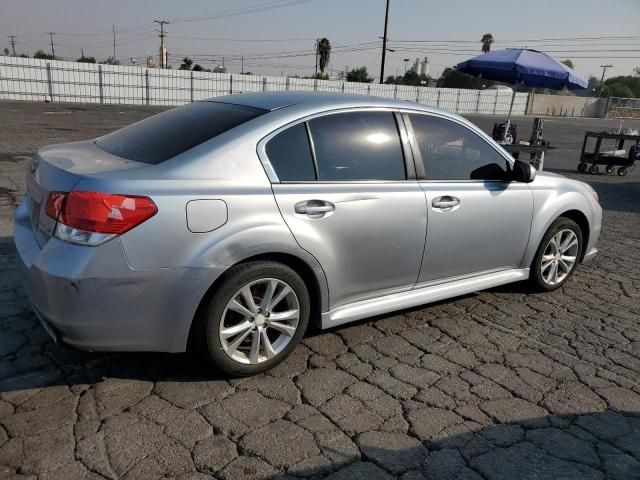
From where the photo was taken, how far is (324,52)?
220 feet

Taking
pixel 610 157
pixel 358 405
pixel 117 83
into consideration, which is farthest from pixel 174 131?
pixel 117 83

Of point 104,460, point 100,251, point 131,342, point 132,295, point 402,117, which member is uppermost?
point 402,117

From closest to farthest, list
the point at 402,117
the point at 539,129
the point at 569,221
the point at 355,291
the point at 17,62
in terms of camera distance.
Result: the point at 355,291
the point at 402,117
the point at 569,221
the point at 539,129
the point at 17,62

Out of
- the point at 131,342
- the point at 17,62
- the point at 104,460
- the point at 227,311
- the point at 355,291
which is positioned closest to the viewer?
the point at 104,460

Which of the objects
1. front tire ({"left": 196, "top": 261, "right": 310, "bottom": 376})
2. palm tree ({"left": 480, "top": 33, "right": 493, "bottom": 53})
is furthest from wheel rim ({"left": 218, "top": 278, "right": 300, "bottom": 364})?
palm tree ({"left": 480, "top": 33, "right": 493, "bottom": 53})

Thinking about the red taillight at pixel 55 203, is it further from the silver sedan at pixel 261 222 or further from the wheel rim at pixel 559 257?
the wheel rim at pixel 559 257

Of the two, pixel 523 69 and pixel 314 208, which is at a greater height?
pixel 523 69

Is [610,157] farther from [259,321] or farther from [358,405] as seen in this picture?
[259,321]

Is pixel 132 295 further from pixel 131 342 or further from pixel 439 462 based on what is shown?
pixel 439 462

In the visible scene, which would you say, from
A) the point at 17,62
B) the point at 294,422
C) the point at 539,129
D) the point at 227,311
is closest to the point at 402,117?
the point at 227,311

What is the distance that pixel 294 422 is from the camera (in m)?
2.80

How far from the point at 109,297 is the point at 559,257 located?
378 cm

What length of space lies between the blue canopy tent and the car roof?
8.49 metres

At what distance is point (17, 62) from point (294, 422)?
93.6 ft
